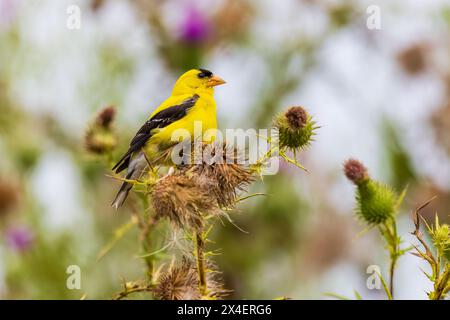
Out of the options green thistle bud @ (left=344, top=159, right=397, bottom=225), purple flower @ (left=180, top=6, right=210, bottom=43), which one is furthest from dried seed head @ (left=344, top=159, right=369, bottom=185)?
purple flower @ (left=180, top=6, right=210, bottom=43)

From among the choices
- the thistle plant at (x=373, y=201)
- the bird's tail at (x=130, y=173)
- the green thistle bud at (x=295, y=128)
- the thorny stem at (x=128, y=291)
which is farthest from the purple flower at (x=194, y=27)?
the thorny stem at (x=128, y=291)

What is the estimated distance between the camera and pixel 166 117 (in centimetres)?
340

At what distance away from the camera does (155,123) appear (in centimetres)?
329

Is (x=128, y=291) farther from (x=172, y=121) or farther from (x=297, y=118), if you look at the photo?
(x=172, y=121)

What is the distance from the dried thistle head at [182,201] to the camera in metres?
2.03

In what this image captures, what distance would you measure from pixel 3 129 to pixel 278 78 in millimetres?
2100

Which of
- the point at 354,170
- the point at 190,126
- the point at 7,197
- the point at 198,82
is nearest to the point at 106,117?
the point at 190,126

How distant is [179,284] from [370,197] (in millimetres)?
1018

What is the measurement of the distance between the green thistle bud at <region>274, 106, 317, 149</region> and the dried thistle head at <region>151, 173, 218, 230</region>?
36 cm

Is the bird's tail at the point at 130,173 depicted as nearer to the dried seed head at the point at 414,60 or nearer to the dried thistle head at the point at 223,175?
the dried thistle head at the point at 223,175

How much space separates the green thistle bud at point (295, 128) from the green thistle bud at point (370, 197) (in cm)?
48
